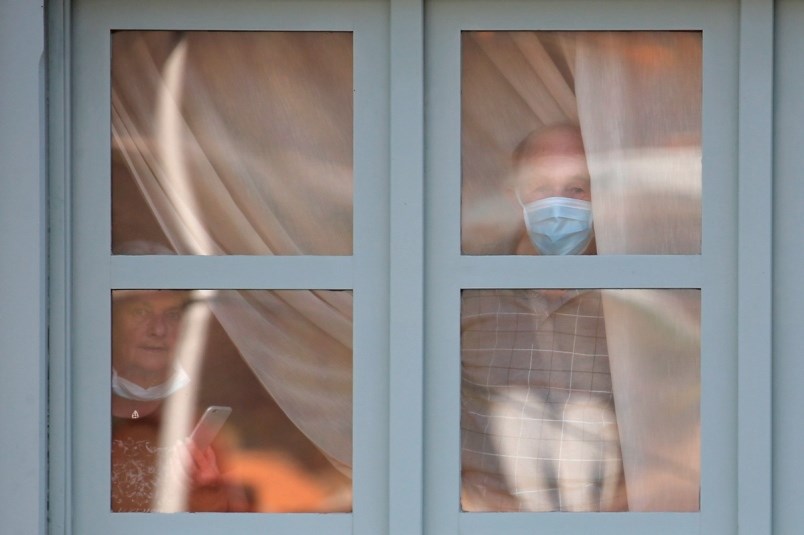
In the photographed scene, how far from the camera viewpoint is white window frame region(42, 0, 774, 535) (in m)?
2.65

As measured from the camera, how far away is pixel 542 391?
2744 mm

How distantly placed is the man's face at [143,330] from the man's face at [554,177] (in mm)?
983

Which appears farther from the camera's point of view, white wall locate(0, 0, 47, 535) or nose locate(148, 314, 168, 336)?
nose locate(148, 314, 168, 336)

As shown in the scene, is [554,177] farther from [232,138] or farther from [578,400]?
[232,138]

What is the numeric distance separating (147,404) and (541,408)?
1.07 meters

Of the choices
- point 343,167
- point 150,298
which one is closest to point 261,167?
point 343,167

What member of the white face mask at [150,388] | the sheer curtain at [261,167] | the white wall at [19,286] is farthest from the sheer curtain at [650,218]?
the white wall at [19,286]

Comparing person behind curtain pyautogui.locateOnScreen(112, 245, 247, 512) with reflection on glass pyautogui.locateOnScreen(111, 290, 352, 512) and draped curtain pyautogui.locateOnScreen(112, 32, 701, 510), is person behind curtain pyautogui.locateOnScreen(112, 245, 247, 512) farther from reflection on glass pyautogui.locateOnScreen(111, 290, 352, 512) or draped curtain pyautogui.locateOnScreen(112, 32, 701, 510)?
draped curtain pyautogui.locateOnScreen(112, 32, 701, 510)

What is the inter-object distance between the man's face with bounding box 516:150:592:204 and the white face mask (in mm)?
1052

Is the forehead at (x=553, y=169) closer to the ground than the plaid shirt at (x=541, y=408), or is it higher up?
higher up

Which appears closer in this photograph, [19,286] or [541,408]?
[19,286]

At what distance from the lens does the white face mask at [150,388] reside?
2.74m

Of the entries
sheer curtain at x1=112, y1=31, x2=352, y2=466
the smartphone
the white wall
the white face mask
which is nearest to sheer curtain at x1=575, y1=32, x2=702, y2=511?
sheer curtain at x1=112, y1=31, x2=352, y2=466

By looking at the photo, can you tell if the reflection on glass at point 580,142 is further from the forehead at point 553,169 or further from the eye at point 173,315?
the eye at point 173,315
